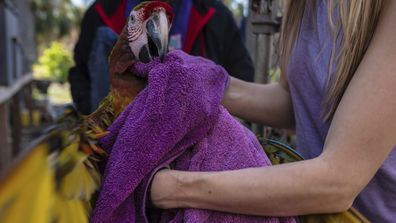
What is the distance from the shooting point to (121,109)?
0.96 meters

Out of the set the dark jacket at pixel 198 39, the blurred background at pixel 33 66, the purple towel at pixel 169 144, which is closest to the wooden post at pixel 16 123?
the blurred background at pixel 33 66

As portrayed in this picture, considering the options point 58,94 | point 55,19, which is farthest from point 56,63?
point 55,19

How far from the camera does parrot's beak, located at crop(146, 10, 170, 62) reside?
91cm

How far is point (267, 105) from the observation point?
1206mm

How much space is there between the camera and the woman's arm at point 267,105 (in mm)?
1194

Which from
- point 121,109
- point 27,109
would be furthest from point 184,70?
point 27,109

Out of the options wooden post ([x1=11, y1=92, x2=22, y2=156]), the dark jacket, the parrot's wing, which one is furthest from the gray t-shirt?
wooden post ([x1=11, y1=92, x2=22, y2=156])

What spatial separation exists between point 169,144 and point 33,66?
1102cm

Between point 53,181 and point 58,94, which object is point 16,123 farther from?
point 58,94

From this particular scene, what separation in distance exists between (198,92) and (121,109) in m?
0.22

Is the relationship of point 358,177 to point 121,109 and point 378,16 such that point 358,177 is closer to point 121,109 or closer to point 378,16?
point 378,16

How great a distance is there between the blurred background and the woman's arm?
0.46m

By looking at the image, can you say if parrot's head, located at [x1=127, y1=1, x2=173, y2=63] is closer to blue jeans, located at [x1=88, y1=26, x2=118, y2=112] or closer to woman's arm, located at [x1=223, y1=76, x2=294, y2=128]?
woman's arm, located at [x1=223, y1=76, x2=294, y2=128]

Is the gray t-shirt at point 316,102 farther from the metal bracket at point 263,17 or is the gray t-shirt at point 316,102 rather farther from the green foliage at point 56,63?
the green foliage at point 56,63
